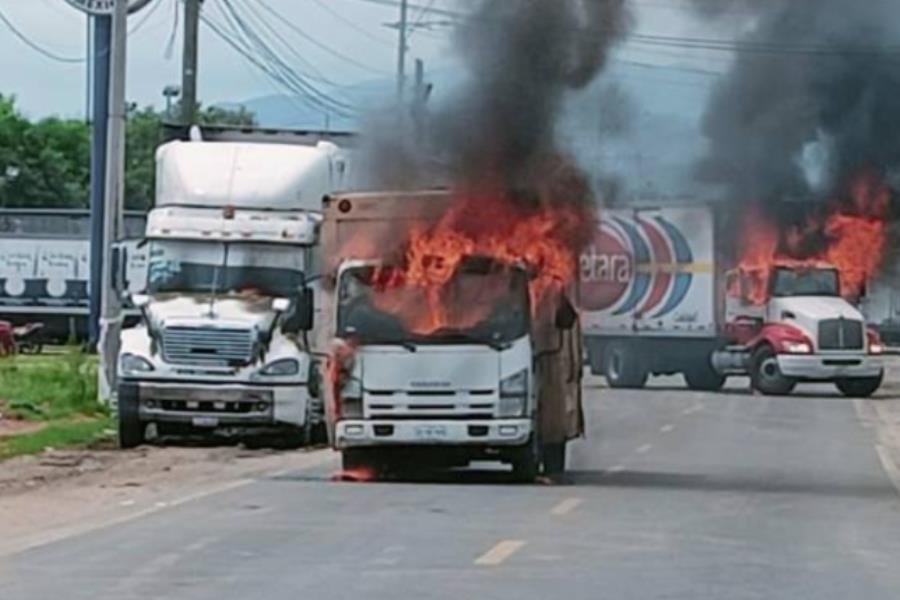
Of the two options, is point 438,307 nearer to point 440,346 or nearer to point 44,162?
point 440,346

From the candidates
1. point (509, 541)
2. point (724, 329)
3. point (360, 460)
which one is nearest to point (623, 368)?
point (724, 329)

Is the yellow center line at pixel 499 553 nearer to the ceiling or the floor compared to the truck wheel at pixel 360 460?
nearer to the floor

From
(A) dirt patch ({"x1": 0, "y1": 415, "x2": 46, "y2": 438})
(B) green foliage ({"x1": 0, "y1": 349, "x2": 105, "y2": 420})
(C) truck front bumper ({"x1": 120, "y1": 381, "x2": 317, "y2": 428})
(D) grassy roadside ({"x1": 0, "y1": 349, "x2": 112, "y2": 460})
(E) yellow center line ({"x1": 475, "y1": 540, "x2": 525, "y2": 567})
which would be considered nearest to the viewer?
(E) yellow center line ({"x1": 475, "y1": 540, "x2": 525, "y2": 567})

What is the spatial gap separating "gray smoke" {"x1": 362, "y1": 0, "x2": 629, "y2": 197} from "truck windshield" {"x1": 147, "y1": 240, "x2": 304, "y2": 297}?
224 inches

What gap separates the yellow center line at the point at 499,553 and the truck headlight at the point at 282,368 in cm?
1255

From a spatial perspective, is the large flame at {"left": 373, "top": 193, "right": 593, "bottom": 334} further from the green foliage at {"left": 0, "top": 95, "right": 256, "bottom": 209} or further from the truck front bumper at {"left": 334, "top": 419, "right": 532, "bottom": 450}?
the green foliage at {"left": 0, "top": 95, "right": 256, "bottom": 209}

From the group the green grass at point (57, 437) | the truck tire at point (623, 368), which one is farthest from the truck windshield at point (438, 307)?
the truck tire at point (623, 368)

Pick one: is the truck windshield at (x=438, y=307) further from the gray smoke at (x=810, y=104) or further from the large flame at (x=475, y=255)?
the gray smoke at (x=810, y=104)

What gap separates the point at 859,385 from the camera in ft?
182

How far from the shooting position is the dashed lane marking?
2079cm

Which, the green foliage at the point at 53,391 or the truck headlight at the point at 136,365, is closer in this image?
the truck headlight at the point at 136,365

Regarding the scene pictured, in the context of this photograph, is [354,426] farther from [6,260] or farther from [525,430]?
[6,260]

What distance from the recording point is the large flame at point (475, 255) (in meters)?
23.9

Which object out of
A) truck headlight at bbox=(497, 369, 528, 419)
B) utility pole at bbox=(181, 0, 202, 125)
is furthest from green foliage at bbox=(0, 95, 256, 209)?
truck headlight at bbox=(497, 369, 528, 419)
